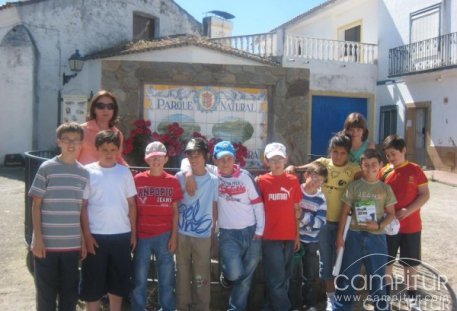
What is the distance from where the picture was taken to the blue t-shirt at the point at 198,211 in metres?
3.46

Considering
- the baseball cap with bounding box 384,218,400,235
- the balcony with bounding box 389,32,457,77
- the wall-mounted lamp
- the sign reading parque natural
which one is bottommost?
the baseball cap with bounding box 384,218,400,235

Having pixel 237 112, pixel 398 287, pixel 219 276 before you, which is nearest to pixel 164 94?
pixel 237 112

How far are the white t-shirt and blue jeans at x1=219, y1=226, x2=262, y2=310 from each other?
0.75 meters

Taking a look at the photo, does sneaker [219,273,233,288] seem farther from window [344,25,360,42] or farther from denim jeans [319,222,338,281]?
window [344,25,360,42]

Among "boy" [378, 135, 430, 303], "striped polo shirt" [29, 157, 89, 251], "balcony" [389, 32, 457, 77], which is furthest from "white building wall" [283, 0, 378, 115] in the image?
"striped polo shirt" [29, 157, 89, 251]

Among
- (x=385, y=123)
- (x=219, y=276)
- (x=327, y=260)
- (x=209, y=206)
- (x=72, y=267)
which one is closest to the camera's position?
(x=72, y=267)

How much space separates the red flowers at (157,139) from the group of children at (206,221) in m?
1.74

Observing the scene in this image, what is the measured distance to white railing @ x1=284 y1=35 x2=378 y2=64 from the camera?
16156 mm

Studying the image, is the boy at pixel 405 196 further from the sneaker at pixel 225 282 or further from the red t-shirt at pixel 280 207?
the sneaker at pixel 225 282

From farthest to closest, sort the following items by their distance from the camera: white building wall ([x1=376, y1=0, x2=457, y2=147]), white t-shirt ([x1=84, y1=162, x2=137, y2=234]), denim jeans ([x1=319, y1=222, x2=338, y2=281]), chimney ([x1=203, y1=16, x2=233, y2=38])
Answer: chimney ([x1=203, y1=16, x2=233, y2=38]) → white building wall ([x1=376, y1=0, x2=457, y2=147]) → denim jeans ([x1=319, y1=222, x2=338, y2=281]) → white t-shirt ([x1=84, y1=162, x2=137, y2=234])

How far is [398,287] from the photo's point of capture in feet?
14.3

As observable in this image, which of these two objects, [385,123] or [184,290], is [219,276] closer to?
[184,290]

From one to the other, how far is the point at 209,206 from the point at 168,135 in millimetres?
2100

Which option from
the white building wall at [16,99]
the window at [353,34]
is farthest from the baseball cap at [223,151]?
the window at [353,34]
